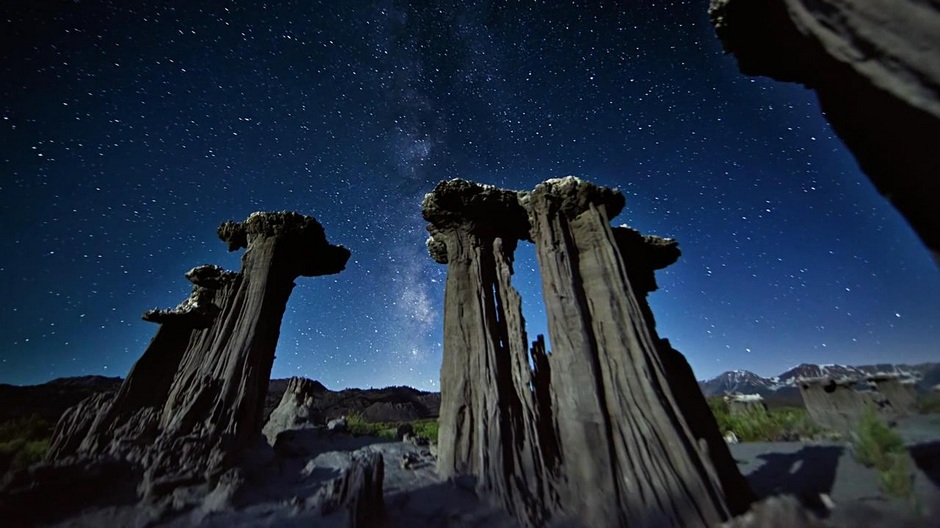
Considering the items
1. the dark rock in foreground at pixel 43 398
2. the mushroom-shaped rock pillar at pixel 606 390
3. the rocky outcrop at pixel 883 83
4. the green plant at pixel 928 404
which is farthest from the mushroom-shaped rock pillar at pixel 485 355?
the dark rock in foreground at pixel 43 398

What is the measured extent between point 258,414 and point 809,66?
17.1 meters

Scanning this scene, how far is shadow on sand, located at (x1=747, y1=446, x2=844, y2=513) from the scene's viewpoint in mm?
8382

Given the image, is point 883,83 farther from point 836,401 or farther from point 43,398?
point 43,398

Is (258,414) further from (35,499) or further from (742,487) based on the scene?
(742,487)

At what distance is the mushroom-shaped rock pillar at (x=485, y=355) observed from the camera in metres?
9.63

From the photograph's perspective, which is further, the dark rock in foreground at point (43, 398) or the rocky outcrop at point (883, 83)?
the dark rock in foreground at point (43, 398)

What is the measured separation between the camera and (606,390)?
909 cm

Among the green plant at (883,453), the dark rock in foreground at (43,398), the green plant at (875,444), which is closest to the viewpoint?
the green plant at (883,453)

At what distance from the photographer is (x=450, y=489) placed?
9.65m

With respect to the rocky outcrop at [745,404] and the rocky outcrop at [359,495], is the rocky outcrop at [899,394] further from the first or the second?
the rocky outcrop at [359,495]

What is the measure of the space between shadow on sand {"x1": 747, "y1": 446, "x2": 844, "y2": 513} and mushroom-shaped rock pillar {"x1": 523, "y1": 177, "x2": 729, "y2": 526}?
2637 millimetres

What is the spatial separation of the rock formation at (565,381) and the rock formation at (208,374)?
7.51 m

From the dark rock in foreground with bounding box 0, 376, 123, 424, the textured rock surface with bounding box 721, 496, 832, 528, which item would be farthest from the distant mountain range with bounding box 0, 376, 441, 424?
the textured rock surface with bounding box 721, 496, 832, 528

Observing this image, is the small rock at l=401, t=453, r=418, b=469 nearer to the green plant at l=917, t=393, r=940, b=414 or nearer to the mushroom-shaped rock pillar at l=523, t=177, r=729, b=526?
the mushroom-shaped rock pillar at l=523, t=177, r=729, b=526
